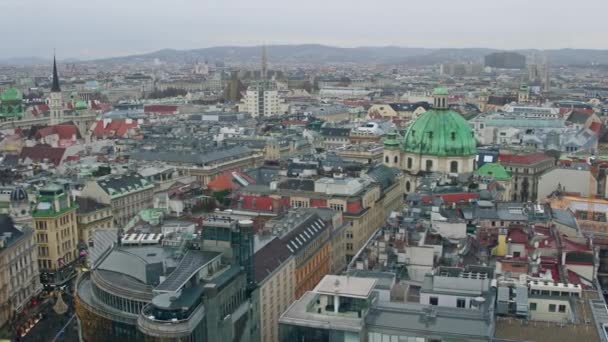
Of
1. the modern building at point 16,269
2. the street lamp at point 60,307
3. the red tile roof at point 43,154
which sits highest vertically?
the red tile roof at point 43,154

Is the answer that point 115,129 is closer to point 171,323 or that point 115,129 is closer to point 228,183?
point 228,183

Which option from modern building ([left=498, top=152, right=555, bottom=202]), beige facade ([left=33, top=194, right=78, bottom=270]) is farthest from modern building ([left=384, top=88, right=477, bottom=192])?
beige facade ([left=33, top=194, right=78, bottom=270])

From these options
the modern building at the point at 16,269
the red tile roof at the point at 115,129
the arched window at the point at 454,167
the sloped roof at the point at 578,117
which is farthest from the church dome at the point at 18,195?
the sloped roof at the point at 578,117

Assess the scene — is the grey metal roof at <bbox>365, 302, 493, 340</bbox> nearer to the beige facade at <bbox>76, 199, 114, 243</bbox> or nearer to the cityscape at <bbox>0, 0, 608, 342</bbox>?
the cityscape at <bbox>0, 0, 608, 342</bbox>

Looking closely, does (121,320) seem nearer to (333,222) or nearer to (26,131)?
(333,222)

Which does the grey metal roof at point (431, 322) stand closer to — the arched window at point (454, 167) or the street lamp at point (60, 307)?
the street lamp at point (60, 307)

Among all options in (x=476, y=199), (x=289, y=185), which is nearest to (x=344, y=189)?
(x=289, y=185)
